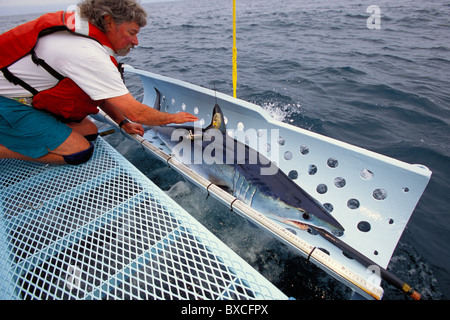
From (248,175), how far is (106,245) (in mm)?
1330

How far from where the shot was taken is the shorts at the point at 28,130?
83.0 inches

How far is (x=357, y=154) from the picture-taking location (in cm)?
198

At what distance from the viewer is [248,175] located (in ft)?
7.39

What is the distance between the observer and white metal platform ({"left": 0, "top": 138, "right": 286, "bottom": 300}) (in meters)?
1.18

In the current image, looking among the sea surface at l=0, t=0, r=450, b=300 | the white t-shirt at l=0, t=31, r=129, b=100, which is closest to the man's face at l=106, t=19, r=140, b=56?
the white t-shirt at l=0, t=31, r=129, b=100

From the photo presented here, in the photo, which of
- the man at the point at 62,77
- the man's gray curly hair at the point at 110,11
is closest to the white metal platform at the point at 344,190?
the man at the point at 62,77

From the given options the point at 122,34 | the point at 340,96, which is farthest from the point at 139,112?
A: the point at 340,96

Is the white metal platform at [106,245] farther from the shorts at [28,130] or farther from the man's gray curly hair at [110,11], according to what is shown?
the man's gray curly hair at [110,11]

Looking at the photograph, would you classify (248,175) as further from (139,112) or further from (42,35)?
(42,35)

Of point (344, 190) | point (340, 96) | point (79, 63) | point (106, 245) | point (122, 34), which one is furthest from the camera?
point (340, 96)

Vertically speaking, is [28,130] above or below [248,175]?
above

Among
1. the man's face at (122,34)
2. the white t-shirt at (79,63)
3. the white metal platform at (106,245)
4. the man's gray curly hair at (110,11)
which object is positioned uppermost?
the man's gray curly hair at (110,11)
